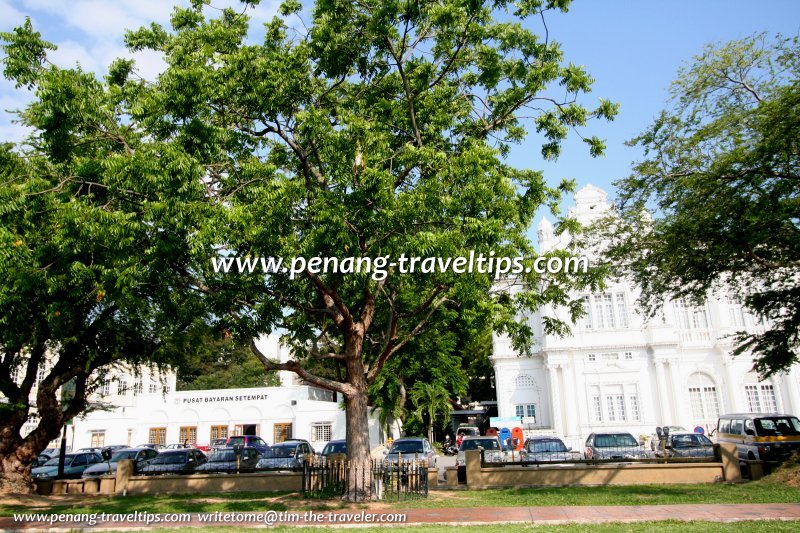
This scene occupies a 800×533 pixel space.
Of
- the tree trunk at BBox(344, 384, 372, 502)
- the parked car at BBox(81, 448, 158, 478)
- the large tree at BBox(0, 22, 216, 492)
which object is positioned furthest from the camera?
the parked car at BBox(81, 448, 158, 478)

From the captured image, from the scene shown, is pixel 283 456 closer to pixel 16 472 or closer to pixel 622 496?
pixel 16 472

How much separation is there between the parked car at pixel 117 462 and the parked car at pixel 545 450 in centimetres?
1448

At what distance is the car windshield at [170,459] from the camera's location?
22.8 m

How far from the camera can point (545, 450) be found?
22.0 m

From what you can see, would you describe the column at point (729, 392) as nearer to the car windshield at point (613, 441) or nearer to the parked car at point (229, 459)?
the car windshield at point (613, 441)

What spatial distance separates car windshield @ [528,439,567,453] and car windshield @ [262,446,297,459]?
946cm

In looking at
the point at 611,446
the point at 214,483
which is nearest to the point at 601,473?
the point at 611,446

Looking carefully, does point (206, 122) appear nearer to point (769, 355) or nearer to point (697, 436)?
point (769, 355)

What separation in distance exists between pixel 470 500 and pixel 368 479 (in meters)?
2.66

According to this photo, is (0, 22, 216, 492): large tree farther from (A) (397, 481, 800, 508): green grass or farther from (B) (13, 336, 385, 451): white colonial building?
(B) (13, 336, 385, 451): white colonial building

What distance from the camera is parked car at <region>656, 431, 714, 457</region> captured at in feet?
67.3

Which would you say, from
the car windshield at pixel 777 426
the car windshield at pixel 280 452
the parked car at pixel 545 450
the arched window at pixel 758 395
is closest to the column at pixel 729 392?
the arched window at pixel 758 395

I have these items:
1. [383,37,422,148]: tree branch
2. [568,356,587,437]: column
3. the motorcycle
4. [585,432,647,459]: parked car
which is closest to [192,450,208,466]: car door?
[585,432,647,459]: parked car

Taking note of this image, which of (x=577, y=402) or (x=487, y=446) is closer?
(x=487, y=446)
